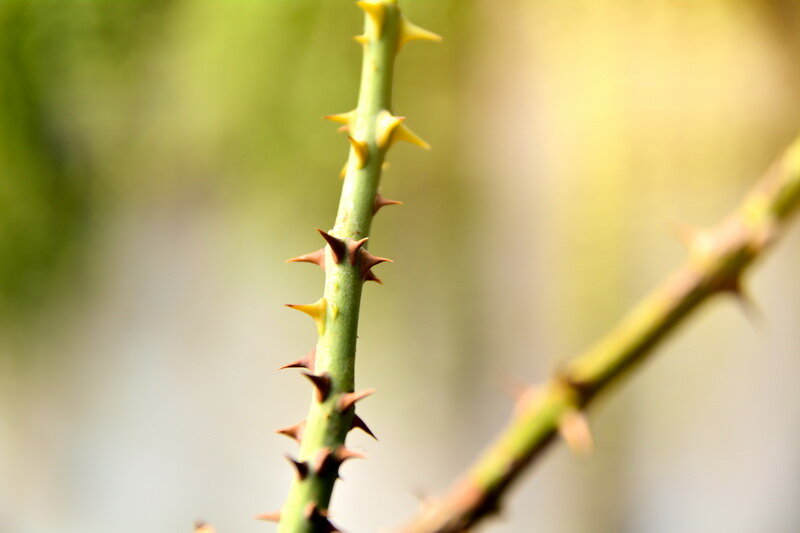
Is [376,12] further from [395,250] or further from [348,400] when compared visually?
[395,250]

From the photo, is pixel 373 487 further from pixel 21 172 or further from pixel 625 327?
pixel 625 327

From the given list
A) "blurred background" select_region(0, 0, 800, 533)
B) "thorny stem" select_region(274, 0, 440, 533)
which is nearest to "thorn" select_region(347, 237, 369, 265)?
"thorny stem" select_region(274, 0, 440, 533)

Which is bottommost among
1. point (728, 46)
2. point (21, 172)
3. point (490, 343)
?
point (490, 343)

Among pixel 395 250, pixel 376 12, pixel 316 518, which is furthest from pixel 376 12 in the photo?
pixel 395 250

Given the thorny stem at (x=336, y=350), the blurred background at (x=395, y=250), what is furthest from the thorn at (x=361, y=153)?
the blurred background at (x=395, y=250)

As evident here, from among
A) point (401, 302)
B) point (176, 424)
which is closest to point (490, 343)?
point (401, 302)

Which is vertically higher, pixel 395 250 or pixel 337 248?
pixel 395 250
